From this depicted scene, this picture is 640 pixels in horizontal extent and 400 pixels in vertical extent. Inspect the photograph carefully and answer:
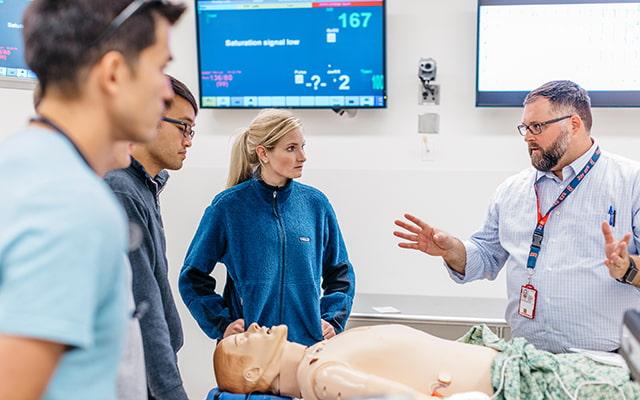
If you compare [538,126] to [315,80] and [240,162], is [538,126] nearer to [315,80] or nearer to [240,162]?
[240,162]

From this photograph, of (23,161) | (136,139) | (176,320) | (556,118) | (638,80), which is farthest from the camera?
(638,80)

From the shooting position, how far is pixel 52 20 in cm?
94

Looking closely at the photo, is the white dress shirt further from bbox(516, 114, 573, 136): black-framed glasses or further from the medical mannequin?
the medical mannequin

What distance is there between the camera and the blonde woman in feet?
8.91

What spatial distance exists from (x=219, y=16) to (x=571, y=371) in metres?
2.55

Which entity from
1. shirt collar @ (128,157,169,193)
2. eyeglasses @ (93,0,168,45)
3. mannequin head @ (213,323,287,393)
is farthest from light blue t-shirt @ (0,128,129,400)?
mannequin head @ (213,323,287,393)

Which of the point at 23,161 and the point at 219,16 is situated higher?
the point at 219,16

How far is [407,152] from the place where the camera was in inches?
145

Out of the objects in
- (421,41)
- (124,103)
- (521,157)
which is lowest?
(521,157)

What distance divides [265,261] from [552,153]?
117 cm

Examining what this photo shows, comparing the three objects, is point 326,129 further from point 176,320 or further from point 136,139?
point 136,139

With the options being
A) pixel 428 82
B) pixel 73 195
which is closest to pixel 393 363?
pixel 73 195

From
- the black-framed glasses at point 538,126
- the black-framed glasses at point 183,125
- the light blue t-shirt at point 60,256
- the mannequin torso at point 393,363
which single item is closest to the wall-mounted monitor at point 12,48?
the black-framed glasses at point 183,125

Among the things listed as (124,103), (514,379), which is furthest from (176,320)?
(124,103)
